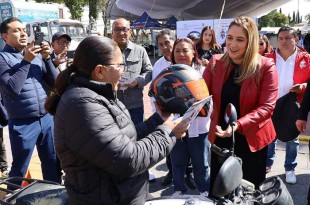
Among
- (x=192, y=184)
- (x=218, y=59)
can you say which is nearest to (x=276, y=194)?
(x=218, y=59)

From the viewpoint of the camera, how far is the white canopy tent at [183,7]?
30875 millimetres

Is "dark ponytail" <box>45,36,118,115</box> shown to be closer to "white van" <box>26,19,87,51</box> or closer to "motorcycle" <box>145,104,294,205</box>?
"motorcycle" <box>145,104,294,205</box>

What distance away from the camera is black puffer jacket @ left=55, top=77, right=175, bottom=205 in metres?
1.46

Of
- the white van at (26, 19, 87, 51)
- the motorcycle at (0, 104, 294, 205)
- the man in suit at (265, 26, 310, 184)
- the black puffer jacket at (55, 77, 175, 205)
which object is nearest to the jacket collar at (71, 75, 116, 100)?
the black puffer jacket at (55, 77, 175, 205)

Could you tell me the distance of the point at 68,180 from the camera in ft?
5.31

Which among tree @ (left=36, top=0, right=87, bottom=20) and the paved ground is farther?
tree @ (left=36, top=0, right=87, bottom=20)

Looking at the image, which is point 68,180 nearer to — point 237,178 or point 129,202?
point 129,202

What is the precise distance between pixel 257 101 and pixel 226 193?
132 centimetres

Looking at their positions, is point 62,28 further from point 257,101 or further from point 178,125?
point 178,125

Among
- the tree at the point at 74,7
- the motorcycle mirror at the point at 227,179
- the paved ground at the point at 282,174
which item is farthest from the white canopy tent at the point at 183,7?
the motorcycle mirror at the point at 227,179

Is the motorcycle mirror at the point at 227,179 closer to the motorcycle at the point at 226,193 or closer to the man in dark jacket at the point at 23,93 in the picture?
the motorcycle at the point at 226,193

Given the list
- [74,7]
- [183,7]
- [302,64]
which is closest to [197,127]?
[302,64]

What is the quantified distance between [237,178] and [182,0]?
30.8m

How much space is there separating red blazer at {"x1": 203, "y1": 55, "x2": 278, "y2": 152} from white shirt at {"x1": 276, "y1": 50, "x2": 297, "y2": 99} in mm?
1537
